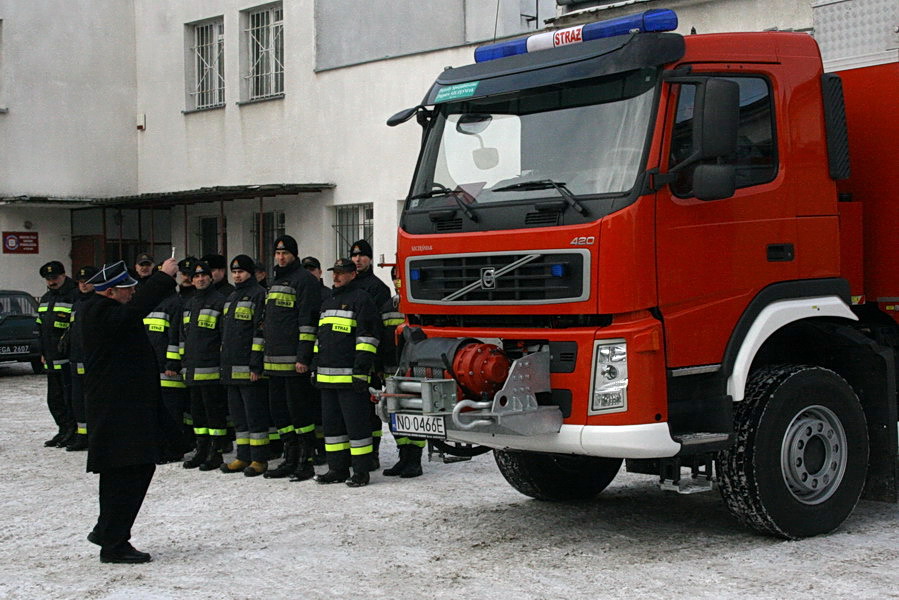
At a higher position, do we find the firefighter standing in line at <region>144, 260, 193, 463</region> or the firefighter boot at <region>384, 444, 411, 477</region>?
the firefighter standing in line at <region>144, 260, 193, 463</region>

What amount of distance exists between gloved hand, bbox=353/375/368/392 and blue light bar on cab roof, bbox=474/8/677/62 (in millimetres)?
3077

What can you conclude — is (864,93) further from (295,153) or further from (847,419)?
(295,153)

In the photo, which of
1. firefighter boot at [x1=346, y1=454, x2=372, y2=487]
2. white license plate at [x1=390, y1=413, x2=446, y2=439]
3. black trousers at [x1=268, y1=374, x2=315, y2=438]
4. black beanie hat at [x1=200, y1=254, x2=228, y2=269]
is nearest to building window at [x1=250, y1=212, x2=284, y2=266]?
black beanie hat at [x1=200, y1=254, x2=228, y2=269]

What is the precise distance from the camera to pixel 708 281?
699cm

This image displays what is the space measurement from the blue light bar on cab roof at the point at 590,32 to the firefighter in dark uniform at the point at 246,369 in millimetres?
3819

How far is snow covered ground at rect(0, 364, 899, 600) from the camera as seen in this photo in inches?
258

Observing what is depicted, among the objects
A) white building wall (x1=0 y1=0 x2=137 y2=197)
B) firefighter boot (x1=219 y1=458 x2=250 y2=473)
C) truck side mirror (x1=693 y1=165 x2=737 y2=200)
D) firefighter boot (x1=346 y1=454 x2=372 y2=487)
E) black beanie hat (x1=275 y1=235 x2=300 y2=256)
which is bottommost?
firefighter boot (x1=219 y1=458 x2=250 y2=473)

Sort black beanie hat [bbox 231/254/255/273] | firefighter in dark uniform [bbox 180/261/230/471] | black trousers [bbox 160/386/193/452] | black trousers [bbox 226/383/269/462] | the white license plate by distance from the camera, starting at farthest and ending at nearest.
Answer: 1. black trousers [bbox 160/386/193/452]
2. firefighter in dark uniform [bbox 180/261/230/471]
3. black beanie hat [bbox 231/254/255/273]
4. black trousers [bbox 226/383/269/462]
5. the white license plate

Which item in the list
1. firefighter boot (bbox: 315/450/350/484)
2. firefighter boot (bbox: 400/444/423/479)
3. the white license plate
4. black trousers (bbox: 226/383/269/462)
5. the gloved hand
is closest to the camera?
the white license plate

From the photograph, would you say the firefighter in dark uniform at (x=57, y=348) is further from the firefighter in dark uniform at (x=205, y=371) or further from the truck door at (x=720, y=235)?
the truck door at (x=720, y=235)

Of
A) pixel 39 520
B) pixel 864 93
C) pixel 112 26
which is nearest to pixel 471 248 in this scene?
pixel 864 93

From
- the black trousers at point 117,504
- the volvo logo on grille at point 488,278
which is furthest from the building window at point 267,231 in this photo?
the volvo logo on grille at point 488,278

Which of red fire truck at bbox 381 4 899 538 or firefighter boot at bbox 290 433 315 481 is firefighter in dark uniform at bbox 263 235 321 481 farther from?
red fire truck at bbox 381 4 899 538

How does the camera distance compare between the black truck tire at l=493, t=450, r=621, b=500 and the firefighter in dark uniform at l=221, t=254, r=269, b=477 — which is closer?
the black truck tire at l=493, t=450, r=621, b=500
